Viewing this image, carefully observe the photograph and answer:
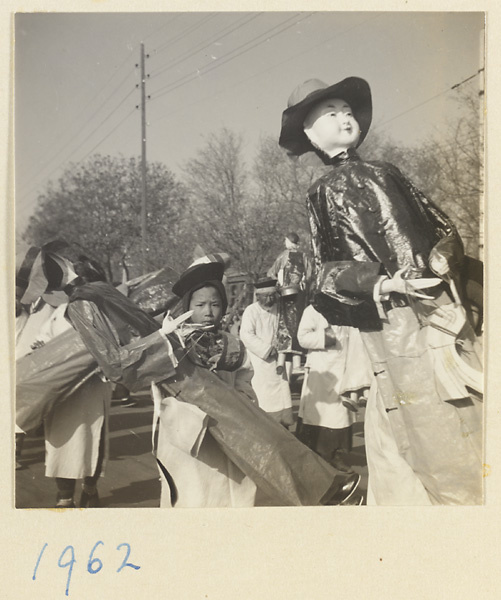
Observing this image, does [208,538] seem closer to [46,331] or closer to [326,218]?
[46,331]

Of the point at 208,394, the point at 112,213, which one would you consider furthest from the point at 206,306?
the point at 112,213

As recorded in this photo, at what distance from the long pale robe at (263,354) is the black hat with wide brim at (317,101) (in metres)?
0.87

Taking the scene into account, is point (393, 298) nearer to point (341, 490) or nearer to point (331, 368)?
point (331, 368)

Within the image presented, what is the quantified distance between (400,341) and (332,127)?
3.83ft

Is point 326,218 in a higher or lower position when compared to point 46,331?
higher

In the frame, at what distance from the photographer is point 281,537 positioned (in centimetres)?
394

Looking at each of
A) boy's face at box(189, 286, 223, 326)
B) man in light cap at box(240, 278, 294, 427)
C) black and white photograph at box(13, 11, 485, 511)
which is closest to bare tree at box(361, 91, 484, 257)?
black and white photograph at box(13, 11, 485, 511)

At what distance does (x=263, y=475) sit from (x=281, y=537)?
321 mm

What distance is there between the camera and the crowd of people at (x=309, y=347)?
396 cm

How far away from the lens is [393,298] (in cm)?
401

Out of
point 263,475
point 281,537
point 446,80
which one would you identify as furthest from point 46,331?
point 446,80

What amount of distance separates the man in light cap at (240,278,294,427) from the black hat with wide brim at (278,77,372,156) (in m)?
0.77

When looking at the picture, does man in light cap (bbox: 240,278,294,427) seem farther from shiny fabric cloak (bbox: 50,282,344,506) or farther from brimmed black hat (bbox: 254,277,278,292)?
shiny fabric cloak (bbox: 50,282,344,506)

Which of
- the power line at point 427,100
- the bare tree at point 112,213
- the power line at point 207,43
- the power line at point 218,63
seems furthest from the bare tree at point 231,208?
the power line at point 427,100
